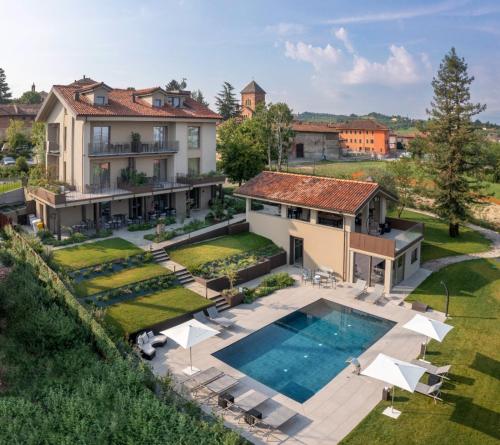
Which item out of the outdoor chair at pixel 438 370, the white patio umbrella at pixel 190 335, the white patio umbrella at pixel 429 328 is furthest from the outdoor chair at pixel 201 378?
the white patio umbrella at pixel 429 328

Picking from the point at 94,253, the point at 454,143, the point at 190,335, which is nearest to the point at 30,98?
the point at 94,253

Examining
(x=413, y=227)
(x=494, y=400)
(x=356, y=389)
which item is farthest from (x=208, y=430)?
(x=413, y=227)

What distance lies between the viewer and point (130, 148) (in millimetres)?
36312

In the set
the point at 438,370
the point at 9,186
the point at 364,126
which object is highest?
the point at 364,126

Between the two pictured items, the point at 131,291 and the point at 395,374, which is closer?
the point at 395,374

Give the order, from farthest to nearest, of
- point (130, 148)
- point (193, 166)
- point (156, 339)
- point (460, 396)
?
point (193, 166) < point (130, 148) < point (156, 339) < point (460, 396)

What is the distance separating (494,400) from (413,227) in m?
14.5

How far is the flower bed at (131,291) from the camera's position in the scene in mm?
22953

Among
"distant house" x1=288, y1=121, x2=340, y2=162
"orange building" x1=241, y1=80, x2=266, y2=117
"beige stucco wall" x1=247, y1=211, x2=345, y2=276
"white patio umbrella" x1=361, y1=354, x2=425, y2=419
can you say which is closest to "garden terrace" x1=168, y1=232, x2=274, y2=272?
"beige stucco wall" x1=247, y1=211, x2=345, y2=276

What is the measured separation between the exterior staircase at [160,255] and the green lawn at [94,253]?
2.82ft

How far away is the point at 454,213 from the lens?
36625 mm

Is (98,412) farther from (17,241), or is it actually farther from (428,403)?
(17,241)

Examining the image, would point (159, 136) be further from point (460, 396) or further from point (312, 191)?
point (460, 396)

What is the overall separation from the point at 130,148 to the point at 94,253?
1112 centimetres
